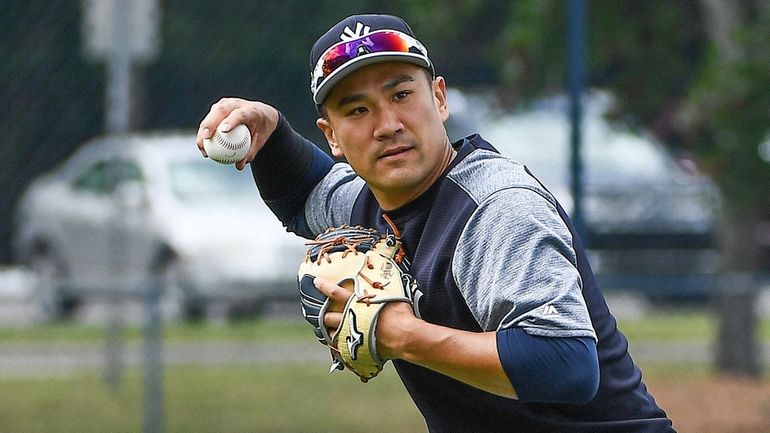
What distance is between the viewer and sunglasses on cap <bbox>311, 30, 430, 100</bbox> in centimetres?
308

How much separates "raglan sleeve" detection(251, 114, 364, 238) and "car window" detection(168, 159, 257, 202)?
362cm

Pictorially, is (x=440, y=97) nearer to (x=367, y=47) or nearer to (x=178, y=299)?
(x=367, y=47)

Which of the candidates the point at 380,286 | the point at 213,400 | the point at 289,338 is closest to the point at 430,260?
the point at 380,286

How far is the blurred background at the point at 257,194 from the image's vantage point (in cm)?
708

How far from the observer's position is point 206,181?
317 inches

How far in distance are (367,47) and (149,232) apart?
458 centimetres

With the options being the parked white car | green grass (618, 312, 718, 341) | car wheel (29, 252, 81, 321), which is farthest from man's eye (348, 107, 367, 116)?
green grass (618, 312, 718, 341)

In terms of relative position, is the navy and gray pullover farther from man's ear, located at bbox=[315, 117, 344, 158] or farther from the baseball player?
man's ear, located at bbox=[315, 117, 344, 158]

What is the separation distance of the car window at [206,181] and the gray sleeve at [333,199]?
3.67 m

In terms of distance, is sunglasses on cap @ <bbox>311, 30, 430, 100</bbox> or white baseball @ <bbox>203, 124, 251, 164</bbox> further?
white baseball @ <bbox>203, 124, 251, 164</bbox>

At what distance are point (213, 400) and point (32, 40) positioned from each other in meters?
2.02

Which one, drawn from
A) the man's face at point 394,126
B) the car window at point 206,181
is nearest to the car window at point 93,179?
the car window at point 206,181

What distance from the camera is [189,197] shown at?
802 centimetres

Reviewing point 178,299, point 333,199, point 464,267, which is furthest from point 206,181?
point 464,267
